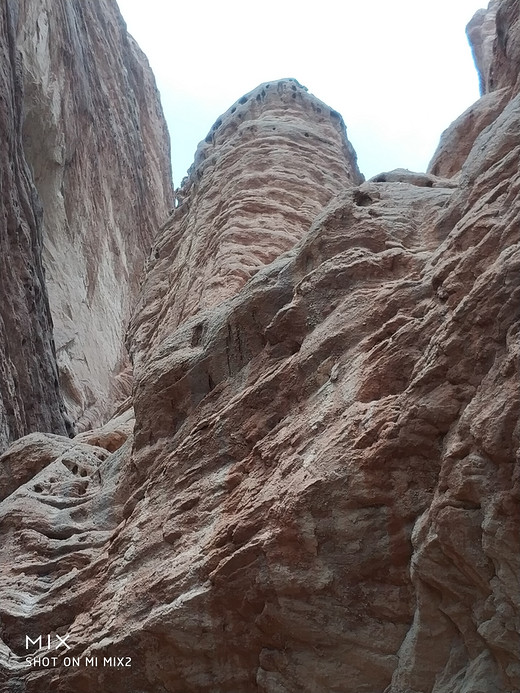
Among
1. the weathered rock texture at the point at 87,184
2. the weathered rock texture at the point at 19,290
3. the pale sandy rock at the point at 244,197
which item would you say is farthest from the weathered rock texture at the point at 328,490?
the weathered rock texture at the point at 87,184

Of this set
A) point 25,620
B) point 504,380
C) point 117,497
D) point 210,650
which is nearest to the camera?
point 504,380

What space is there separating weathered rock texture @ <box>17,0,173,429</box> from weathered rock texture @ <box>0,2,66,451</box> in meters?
3.27

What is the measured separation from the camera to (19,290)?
50.4 feet

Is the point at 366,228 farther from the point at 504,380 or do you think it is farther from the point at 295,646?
the point at 295,646

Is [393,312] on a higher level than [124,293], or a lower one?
Answer: lower

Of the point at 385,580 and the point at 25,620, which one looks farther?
the point at 25,620

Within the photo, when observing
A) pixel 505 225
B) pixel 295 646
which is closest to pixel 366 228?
pixel 505 225

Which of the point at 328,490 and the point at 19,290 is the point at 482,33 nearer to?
the point at 19,290

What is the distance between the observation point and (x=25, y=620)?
A: 6.89 metres

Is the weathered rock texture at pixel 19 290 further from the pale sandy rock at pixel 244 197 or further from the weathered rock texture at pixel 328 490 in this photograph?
the weathered rock texture at pixel 328 490

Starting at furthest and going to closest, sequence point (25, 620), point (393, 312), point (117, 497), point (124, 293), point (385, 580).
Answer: point (124, 293)
point (117, 497)
point (25, 620)
point (393, 312)
point (385, 580)

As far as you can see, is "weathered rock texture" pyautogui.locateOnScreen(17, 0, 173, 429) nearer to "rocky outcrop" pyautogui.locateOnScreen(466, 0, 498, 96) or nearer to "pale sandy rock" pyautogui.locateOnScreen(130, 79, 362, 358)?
"pale sandy rock" pyautogui.locateOnScreen(130, 79, 362, 358)

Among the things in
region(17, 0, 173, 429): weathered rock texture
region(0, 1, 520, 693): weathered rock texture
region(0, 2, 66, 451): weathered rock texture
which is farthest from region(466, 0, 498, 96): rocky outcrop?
region(0, 1, 520, 693): weathered rock texture

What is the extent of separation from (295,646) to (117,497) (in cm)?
318
